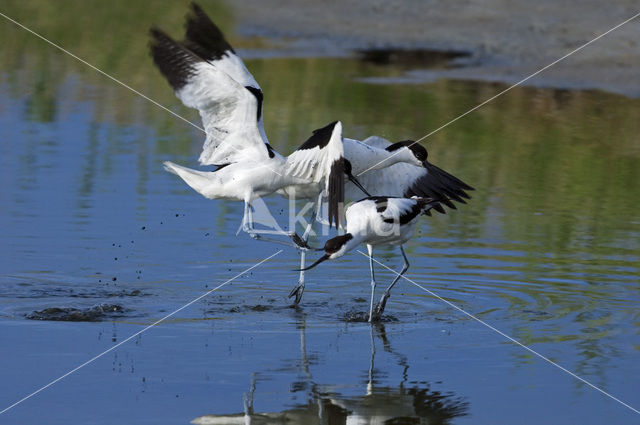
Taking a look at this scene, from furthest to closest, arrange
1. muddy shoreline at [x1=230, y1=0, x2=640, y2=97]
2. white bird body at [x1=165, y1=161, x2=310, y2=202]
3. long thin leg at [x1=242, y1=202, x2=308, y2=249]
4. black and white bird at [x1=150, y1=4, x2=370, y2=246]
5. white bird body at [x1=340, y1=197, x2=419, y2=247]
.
Answer: 1. muddy shoreline at [x1=230, y1=0, x2=640, y2=97]
2. long thin leg at [x1=242, y1=202, x2=308, y2=249]
3. white bird body at [x1=165, y1=161, x2=310, y2=202]
4. black and white bird at [x1=150, y1=4, x2=370, y2=246]
5. white bird body at [x1=340, y1=197, x2=419, y2=247]

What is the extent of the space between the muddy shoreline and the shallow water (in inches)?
47.7

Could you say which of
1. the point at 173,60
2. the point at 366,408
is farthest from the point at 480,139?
the point at 366,408

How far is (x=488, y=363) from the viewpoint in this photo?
7.05 m

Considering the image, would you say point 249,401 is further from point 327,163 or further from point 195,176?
point 195,176

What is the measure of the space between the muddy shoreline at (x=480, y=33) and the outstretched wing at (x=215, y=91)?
9.05 m

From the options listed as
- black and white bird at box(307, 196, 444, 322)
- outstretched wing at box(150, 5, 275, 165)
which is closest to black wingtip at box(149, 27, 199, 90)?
outstretched wing at box(150, 5, 275, 165)

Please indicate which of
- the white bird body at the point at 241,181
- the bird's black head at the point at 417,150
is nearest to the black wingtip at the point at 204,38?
the white bird body at the point at 241,181

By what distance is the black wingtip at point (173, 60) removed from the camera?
29.7ft

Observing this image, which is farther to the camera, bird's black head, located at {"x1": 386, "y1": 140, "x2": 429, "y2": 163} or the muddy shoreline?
the muddy shoreline

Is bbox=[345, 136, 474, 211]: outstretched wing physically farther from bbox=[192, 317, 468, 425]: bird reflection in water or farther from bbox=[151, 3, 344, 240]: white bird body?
bbox=[192, 317, 468, 425]: bird reflection in water

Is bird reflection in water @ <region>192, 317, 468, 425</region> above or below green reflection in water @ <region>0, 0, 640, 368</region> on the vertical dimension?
below

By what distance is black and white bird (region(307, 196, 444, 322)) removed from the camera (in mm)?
8250

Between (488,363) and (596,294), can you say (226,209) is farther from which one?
(488,363)

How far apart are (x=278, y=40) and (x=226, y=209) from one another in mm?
11420
